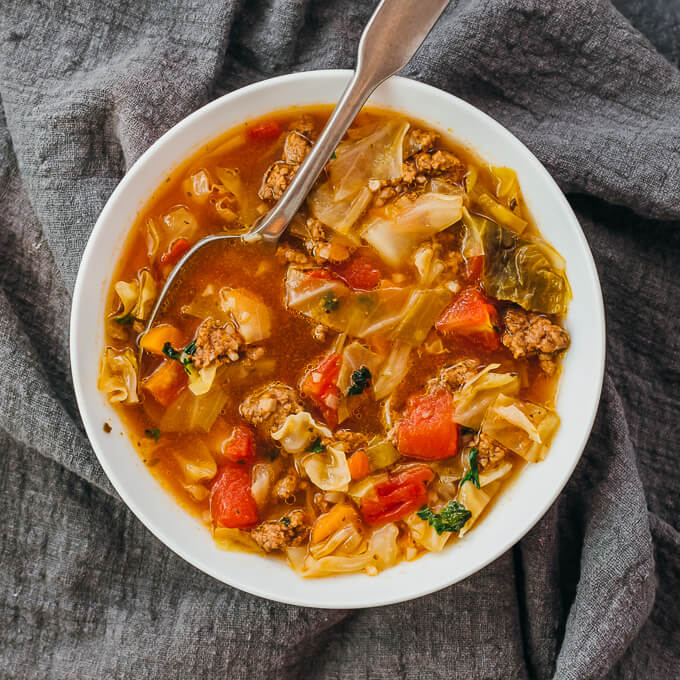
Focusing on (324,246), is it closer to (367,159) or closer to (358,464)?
(367,159)

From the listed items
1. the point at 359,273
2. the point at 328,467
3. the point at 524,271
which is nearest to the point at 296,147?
the point at 359,273

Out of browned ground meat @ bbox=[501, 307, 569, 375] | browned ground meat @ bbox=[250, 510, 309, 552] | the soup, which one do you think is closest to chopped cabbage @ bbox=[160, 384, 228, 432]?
the soup

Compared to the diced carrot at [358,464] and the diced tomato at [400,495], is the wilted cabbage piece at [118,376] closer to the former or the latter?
the diced carrot at [358,464]

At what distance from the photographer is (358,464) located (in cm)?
418

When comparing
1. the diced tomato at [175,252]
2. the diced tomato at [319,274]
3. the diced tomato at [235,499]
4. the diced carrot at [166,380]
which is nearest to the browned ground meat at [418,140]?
the diced tomato at [319,274]

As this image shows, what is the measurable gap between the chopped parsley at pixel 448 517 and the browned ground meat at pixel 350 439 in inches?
20.1

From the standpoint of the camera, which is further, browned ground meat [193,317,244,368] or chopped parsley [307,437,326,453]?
chopped parsley [307,437,326,453]

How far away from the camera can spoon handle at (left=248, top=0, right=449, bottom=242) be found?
12.6 feet

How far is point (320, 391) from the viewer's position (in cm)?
425

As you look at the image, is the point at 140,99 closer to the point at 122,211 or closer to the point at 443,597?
the point at 122,211

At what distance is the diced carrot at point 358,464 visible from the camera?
4.17 meters

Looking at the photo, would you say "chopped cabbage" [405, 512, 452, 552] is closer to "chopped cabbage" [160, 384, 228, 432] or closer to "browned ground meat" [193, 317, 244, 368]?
"chopped cabbage" [160, 384, 228, 432]

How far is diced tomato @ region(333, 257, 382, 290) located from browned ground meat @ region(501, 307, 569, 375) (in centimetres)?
78

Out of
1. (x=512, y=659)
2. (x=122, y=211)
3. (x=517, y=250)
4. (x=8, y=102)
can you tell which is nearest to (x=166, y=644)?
(x=512, y=659)
